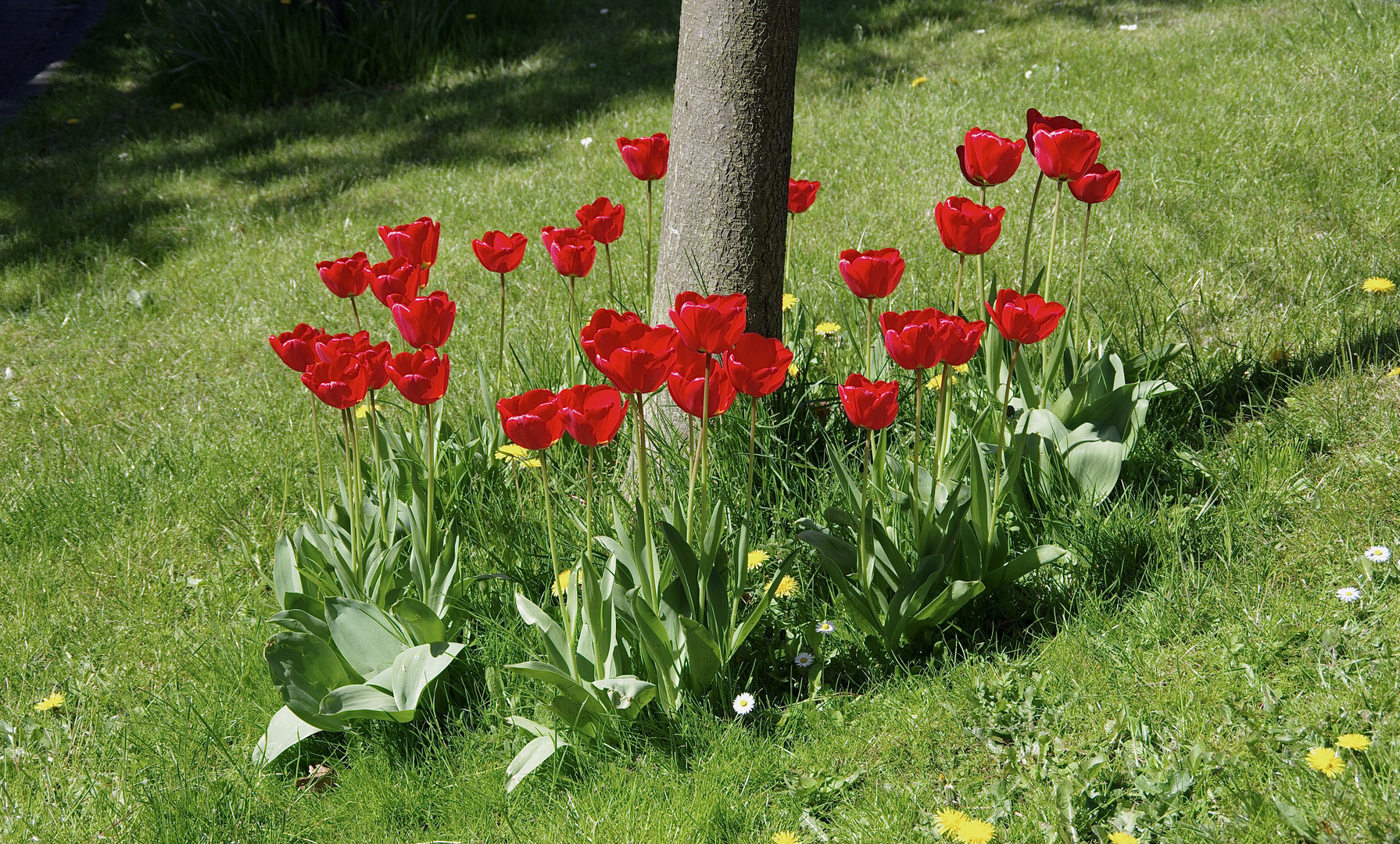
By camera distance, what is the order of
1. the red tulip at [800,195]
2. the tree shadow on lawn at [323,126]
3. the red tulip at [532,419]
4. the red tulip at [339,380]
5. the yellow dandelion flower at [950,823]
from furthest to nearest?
the tree shadow on lawn at [323,126], the red tulip at [800,195], the red tulip at [339,380], the yellow dandelion flower at [950,823], the red tulip at [532,419]

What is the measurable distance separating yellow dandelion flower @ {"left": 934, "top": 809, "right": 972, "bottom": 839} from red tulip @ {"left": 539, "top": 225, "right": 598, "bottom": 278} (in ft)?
4.14

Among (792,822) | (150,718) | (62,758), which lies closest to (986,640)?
(792,822)

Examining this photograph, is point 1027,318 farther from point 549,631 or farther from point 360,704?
point 360,704

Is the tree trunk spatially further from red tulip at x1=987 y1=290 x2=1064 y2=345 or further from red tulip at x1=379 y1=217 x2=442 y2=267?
red tulip at x1=987 y1=290 x2=1064 y2=345

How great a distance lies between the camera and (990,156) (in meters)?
2.18

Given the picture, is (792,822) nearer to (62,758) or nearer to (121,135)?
(62,758)

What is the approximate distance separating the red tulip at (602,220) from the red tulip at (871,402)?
0.85 meters

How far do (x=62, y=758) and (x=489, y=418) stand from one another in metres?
1.17

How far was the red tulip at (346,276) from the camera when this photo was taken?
6.89 feet

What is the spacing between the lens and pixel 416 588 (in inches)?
84.1

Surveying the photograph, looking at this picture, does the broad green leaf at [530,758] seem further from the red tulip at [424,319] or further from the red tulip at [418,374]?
the red tulip at [424,319]

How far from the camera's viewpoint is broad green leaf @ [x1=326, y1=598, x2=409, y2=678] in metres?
2.00

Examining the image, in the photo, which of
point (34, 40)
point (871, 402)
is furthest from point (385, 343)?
point (34, 40)

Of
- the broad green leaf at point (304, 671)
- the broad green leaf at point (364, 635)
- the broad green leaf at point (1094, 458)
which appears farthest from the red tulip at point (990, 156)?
the broad green leaf at point (304, 671)
